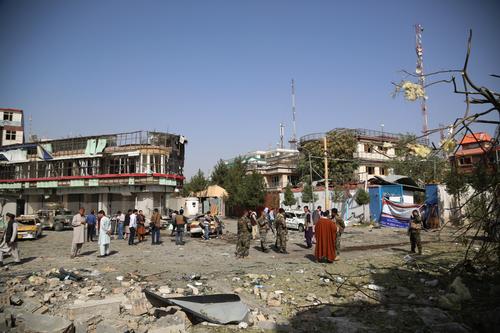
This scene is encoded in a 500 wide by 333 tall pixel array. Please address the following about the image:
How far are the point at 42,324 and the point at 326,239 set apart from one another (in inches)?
316

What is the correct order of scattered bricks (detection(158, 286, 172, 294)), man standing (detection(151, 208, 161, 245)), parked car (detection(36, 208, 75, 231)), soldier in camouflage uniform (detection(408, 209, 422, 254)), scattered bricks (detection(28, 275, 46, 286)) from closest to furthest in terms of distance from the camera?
scattered bricks (detection(158, 286, 172, 294)), scattered bricks (detection(28, 275, 46, 286)), soldier in camouflage uniform (detection(408, 209, 422, 254)), man standing (detection(151, 208, 161, 245)), parked car (detection(36, 208, 75, 231))

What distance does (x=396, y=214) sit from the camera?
2584 cm

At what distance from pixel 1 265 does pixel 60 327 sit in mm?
7487

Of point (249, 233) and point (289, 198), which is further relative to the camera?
point (289, 198)

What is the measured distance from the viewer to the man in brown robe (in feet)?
36.7

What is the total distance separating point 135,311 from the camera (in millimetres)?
6359

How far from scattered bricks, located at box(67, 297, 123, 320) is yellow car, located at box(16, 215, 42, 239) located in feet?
49.8

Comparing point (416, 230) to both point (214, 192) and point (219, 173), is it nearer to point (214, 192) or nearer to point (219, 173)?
point (214, 192)

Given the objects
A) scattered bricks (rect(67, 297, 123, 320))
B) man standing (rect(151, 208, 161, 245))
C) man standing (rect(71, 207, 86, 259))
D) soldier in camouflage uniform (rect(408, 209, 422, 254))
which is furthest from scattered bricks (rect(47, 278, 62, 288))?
soldier in camouflage uniform (rect(408, 209, 422, 254))

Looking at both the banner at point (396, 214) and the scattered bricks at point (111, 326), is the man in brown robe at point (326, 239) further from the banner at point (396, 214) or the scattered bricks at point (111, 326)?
the banner at point (396, 214)

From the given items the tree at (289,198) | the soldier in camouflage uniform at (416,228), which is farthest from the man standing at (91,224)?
the tree at (289,198)

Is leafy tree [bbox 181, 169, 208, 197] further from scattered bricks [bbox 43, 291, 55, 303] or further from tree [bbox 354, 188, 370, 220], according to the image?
scattered bricks [bbox 43, 291, 55, 303]

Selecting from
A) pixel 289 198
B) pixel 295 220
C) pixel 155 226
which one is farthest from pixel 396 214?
pixel 155 226

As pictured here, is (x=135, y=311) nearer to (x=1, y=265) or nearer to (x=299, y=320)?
(x=299, y=320)
